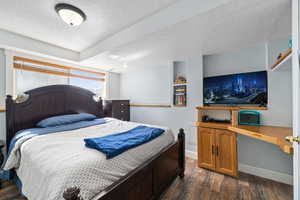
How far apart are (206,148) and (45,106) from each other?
10.5ft

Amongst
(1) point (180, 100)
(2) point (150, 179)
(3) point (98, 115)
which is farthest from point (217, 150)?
(3) point (98, 115)

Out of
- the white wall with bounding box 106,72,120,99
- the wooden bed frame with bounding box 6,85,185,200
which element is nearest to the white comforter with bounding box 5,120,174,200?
the wooden bed frame with bounding box 6,85,185,200

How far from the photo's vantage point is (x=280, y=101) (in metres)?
1.96

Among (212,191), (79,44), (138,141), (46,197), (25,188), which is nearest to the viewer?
(46,197)

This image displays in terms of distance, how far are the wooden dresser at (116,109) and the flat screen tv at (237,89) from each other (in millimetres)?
2273

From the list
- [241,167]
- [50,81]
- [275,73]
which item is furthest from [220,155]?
[50,81]

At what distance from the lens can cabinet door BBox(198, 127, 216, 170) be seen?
7.33 feet

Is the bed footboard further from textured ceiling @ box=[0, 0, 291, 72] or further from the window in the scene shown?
the window

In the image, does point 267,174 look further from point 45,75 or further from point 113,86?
point 45,75

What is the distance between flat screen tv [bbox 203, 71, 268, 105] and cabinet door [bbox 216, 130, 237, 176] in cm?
66

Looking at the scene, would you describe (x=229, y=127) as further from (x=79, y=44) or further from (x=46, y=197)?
(x=79, y=44)

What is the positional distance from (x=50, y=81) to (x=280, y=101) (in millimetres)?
4451

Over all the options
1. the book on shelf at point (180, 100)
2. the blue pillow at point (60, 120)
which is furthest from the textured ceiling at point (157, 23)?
the blue pillow at point (60, 120)

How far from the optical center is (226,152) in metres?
2.11
